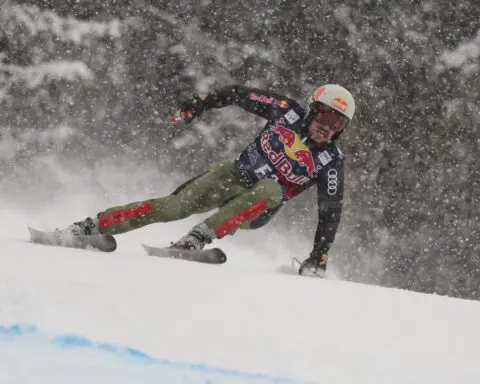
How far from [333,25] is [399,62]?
1.00 meters

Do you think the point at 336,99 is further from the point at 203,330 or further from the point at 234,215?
the point at 203,330

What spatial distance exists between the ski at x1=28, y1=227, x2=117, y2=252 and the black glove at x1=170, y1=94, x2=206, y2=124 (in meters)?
0.98

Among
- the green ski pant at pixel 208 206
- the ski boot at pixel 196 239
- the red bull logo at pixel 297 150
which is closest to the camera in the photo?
the ski boot at pixel 196 239

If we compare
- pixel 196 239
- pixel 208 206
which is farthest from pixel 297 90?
pixel 196 239

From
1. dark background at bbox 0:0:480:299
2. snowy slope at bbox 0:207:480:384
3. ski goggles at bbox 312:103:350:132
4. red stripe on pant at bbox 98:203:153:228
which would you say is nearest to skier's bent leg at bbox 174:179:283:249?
red stripe on pant at bbox 98:203:153:228

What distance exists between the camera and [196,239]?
3.79m

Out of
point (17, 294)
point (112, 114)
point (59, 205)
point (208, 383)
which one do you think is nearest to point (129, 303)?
point (17, 294)

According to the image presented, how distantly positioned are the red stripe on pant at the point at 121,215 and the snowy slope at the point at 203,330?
1111 millimetres

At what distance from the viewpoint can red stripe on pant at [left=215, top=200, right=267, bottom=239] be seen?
3832 millimetres

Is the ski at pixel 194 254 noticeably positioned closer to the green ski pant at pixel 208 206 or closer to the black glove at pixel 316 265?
the green ski pant at pixel 208 206

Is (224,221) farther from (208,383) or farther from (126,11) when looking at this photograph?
(126,11)

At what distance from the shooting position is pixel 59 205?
8023 mm

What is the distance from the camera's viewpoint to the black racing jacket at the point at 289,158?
13.7 feet

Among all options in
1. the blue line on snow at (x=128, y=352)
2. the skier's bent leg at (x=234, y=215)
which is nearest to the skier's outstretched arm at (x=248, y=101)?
the skier's bent leg at (x=234, y=215)
